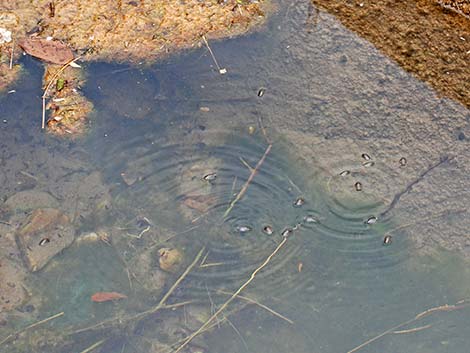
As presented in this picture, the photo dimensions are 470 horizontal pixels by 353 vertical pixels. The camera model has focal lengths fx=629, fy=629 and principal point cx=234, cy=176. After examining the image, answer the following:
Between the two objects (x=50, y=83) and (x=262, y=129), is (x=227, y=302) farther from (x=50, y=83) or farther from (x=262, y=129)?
(x=50, y=83)

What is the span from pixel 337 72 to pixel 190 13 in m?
1.19

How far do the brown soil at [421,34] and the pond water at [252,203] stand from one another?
10 centimetres

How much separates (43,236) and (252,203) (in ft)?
4.09

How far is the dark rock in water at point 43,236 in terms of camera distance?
362 cm

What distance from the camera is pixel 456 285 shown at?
3477 millimetres

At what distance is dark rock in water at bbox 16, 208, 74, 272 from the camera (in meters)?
3.62

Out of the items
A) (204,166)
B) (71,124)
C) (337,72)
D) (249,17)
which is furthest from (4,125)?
(337,72)

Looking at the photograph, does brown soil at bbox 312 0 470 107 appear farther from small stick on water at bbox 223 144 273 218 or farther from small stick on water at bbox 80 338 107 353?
small stick on water at bbox 80 338 107 353

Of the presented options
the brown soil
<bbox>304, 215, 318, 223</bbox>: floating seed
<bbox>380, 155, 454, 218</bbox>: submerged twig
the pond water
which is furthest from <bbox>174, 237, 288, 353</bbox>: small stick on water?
the brown soil

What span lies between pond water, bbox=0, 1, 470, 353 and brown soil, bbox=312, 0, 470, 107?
0.33ft

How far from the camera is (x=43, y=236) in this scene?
3.68m

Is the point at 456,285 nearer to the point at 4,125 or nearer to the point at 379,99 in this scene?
the point at 379,99

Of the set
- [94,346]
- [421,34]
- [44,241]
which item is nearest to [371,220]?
[421,34]

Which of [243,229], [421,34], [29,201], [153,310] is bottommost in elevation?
[153,310]
